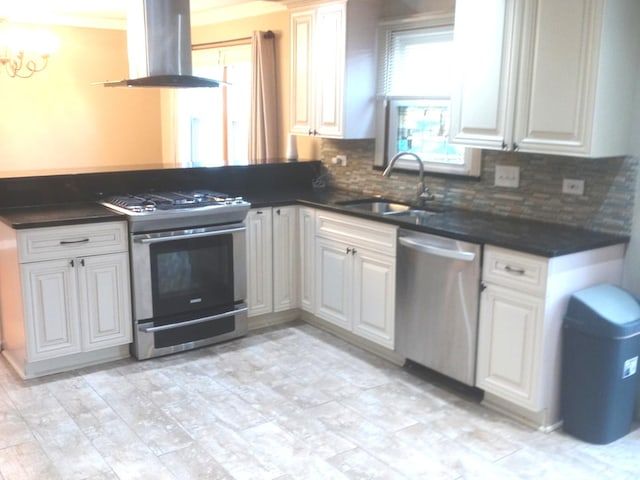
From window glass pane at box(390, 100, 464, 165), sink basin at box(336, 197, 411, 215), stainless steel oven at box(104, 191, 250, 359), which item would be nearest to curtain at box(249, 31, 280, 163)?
sink basin at box(336, 197, 411, 215)

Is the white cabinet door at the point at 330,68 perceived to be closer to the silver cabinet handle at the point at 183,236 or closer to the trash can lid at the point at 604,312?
the silver cabinet handle at the point at 183,236

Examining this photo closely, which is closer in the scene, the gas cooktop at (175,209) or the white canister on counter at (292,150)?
the gas cooktop at (175,209)

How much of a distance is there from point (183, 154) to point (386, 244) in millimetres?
3844

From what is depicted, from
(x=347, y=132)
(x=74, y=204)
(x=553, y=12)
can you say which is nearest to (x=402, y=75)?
(x=347, y=132)

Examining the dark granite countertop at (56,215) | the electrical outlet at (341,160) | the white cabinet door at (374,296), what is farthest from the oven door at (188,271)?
the electrical outlet at (341,160)

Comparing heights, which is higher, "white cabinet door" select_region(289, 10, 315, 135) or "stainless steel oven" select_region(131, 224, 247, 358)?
"white cabinet door" select_region(289, 10, 315, 135)

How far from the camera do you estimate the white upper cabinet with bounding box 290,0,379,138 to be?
166 inches

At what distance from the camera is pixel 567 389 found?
2.96m

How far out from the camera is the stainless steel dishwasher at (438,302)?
319cm

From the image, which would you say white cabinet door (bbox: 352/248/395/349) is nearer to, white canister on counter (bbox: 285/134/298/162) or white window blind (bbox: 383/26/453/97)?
white window blind (bbox: 383/26/453/97)

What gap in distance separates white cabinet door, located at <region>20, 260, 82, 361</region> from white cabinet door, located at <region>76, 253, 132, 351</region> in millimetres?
54

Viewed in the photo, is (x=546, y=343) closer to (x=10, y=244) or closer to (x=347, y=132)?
(x=347, y=132)

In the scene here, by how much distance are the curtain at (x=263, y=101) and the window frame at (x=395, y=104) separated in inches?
Answer: 43.7

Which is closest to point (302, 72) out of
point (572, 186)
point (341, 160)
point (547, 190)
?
point (341, 160)
